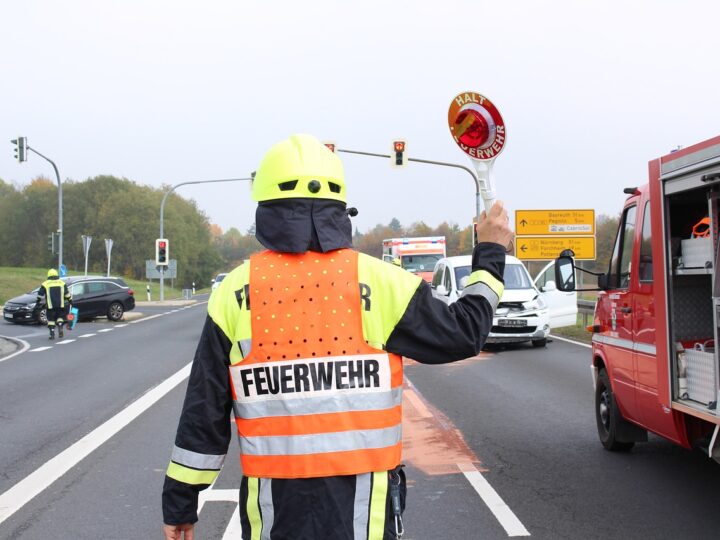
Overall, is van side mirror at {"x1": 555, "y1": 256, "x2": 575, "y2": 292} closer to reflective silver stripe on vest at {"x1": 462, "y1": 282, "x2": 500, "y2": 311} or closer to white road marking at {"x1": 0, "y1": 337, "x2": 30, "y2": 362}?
reflective silver stripe on vest at {"x1": 462, "y1": 282, "x2": 500, "y2": 311}

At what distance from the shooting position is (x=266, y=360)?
7.72ft

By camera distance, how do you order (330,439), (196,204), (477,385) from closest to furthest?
(330,439) < (477,385) < (196,204)

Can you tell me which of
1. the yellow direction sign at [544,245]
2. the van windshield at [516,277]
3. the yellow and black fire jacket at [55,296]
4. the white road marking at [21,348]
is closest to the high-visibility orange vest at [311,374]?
the van windshield at [516,277]

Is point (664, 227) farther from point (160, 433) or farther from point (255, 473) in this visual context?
point (160, 433)

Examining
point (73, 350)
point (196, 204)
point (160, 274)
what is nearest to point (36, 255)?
point (196, 204)

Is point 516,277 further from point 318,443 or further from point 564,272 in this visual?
point 318,443

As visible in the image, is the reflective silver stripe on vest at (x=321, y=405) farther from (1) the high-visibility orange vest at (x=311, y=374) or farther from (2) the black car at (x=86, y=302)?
(2) the black car at (x=86, y=302)

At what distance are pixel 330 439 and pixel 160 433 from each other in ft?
20.6

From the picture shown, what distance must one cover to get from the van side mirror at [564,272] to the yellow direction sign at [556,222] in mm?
18003

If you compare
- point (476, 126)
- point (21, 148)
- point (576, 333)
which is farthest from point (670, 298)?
point (21, 148)

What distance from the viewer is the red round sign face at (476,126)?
3.07 m

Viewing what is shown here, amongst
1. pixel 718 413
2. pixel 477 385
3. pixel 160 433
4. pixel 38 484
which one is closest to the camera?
pixel 718 413

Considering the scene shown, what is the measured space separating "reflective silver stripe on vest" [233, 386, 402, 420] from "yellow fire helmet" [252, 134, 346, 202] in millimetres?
590

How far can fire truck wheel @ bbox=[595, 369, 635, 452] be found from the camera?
6.64 metres
